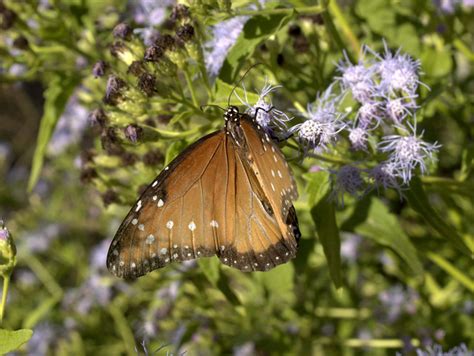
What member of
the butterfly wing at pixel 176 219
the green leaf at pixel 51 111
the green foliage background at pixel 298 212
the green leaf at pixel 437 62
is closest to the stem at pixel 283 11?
the green foliage background at pixel 298 212

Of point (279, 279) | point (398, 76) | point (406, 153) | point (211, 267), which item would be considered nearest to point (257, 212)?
point (211, 267)

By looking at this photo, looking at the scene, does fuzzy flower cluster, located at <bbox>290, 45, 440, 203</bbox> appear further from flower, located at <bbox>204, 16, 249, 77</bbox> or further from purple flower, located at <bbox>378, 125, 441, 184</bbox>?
flower, located at <bbox>204, 16, 249, 77</bbox>

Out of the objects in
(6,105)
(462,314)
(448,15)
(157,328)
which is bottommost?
(6,105)

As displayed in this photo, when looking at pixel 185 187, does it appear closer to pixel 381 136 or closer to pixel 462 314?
pixel 381 136

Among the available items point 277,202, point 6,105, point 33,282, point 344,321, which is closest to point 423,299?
point 344,321

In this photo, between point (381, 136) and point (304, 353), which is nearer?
point (381, 136)

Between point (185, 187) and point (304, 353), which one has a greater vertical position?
point (185, 187)

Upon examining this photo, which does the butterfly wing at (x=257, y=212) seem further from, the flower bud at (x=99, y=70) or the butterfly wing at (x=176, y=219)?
the flower bud at (x=99, y=70)

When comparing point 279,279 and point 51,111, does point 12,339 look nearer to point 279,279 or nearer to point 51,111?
point 51,111

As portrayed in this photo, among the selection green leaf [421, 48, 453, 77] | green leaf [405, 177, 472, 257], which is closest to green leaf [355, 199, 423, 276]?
green leaf [405, 177, 472, 257]
